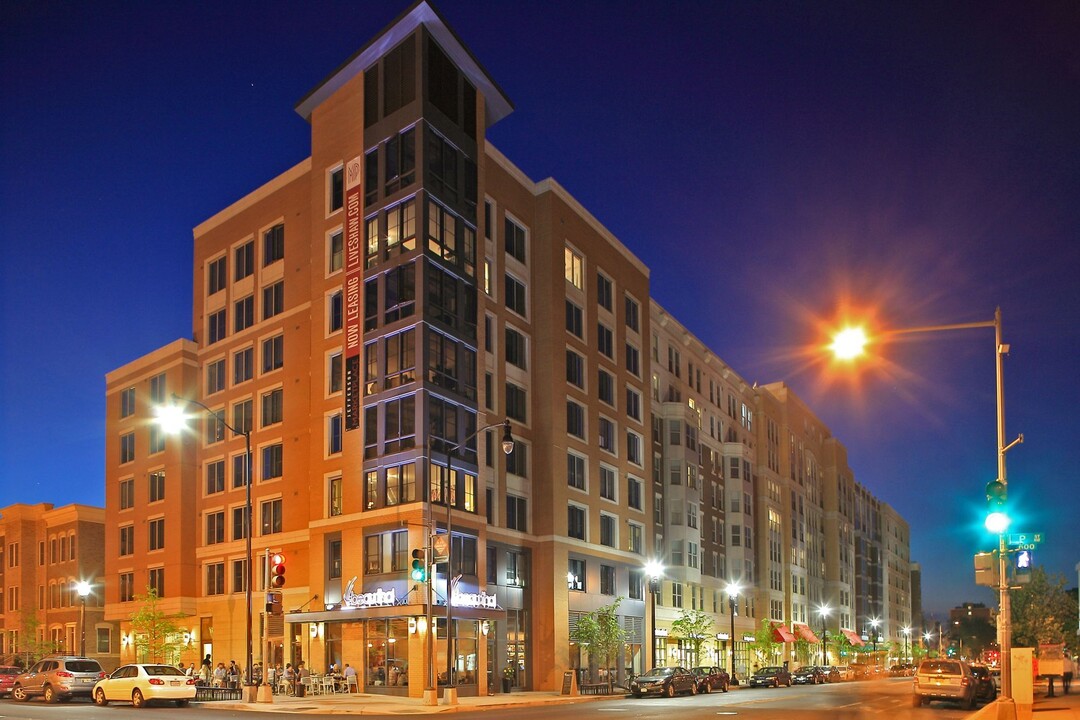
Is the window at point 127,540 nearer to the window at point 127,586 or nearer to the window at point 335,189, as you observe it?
the window at point 127,586

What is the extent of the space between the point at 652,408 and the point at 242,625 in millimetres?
31680

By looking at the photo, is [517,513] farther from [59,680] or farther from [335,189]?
[59,680]

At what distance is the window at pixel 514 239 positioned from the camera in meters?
58.8

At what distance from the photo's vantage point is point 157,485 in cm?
6631

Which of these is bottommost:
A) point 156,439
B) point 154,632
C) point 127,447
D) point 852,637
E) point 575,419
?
point 852,637

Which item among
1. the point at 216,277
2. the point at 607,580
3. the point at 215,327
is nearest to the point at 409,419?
the point at 607,580

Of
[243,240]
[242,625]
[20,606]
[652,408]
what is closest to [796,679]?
[652,408]

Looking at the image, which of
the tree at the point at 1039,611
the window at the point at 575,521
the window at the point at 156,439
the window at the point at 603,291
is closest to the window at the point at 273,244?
the window at the point at 156,439

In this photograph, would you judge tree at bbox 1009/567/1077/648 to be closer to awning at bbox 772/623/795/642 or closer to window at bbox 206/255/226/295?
awning at bbox 772/623/795/642

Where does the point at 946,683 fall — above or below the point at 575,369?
below

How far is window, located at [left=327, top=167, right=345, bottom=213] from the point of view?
5550 centimetres

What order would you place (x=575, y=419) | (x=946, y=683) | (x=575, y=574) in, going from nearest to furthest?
(x=946, y=683) → (x=575, y=574) → (x=575, y=419)

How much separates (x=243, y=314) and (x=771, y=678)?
3989cm

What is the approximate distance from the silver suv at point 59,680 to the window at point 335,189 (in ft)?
85.7
